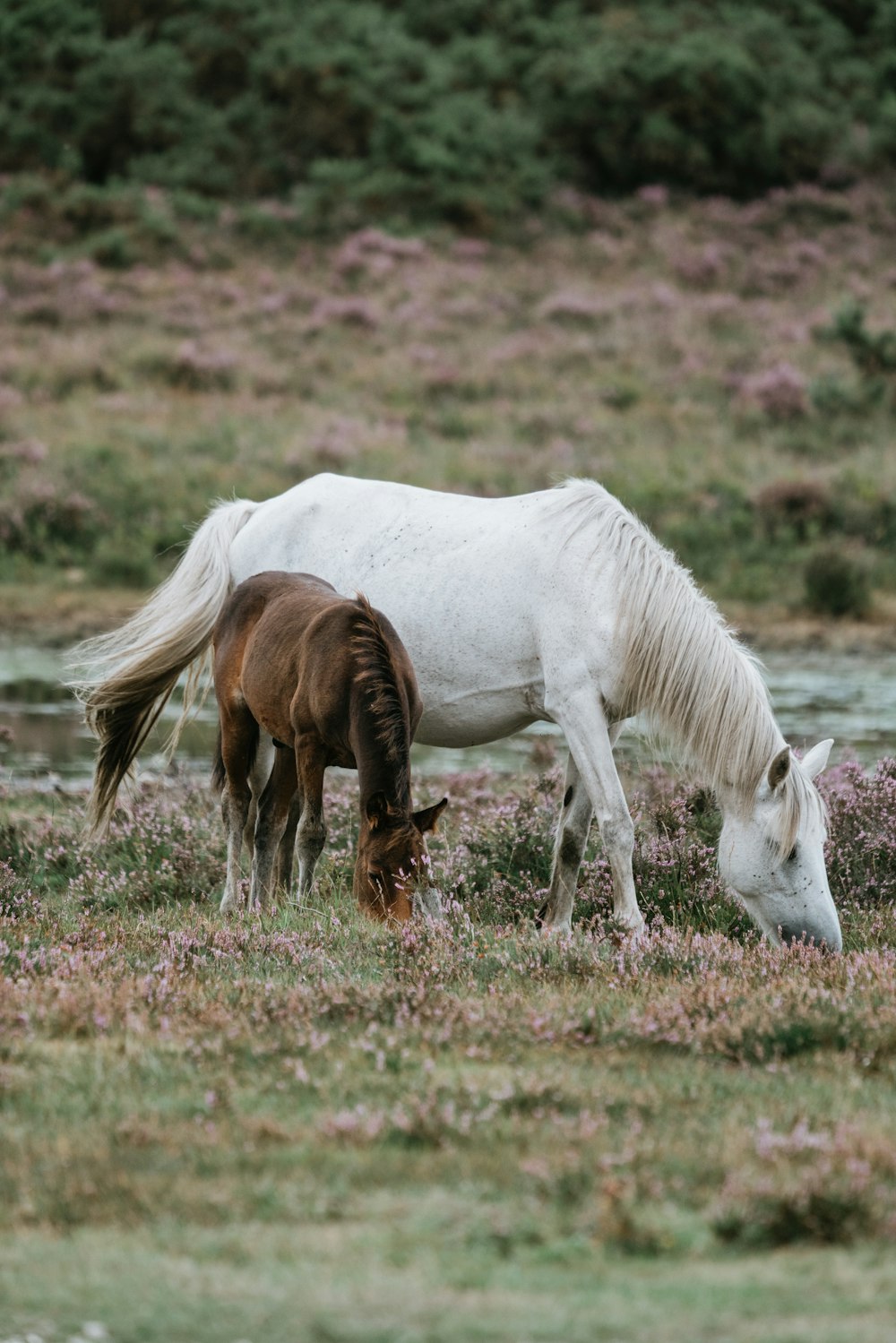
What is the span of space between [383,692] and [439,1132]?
Answer: 2522 millimetres

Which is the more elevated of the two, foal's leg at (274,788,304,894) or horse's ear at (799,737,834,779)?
horse's ear at (799,737,834,779)

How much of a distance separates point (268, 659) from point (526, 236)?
95.0ft

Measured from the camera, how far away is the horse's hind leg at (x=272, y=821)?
752 cm

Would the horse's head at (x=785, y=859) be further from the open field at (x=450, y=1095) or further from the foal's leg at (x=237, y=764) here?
the foal's leg at (x=237, y=764)

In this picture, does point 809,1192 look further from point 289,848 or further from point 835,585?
point 835,585

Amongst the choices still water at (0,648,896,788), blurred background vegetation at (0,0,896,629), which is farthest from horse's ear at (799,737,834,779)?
blurred background vegetation at (0,0,896,629)

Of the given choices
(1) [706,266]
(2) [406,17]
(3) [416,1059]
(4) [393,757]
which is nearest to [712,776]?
(4) [393,757]

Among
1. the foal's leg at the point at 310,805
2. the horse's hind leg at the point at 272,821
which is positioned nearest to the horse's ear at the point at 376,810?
the foal's leg at the point at 310,805

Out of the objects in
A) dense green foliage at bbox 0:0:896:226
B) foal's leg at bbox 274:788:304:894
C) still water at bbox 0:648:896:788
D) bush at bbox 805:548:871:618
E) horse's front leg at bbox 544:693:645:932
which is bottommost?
still water at bbox 0:648:896:788

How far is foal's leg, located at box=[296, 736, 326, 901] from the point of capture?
6.80 metres

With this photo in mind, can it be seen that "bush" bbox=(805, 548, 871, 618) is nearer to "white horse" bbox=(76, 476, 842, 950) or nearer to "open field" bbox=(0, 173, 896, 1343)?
"open field" bbox=(0, 173, 896, 1343)

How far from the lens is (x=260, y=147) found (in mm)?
36000

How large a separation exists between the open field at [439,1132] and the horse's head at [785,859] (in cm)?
21

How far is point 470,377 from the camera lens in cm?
2645
